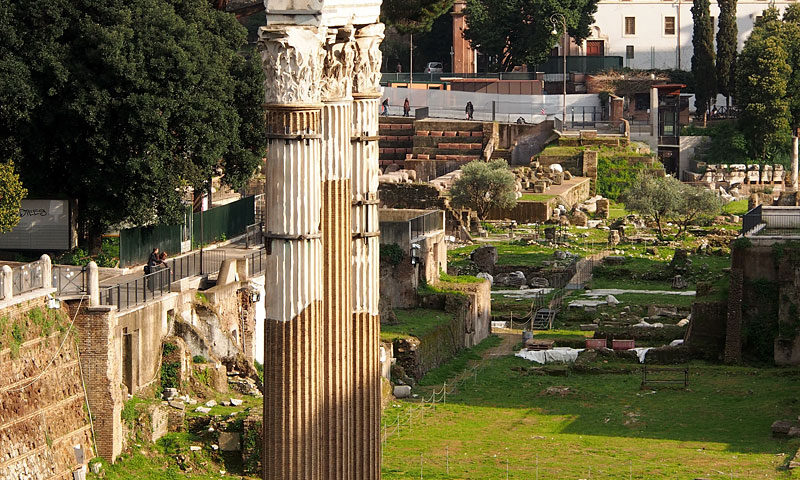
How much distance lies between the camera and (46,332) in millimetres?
28875

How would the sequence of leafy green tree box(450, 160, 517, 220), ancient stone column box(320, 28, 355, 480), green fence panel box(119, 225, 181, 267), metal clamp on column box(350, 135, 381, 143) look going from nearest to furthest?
1. ancient stone column box(320, 28, 355, 480)
2. metal clamp on column box(350, 135, 381, 143)
3. green fence panel box(119, 225, 181, 267)
4. leafy green tree box(450, 160, 517, 220)

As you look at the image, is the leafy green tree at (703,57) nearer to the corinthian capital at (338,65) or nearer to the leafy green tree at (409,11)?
the leafy green tree at (409,11)

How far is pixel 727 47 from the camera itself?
9281 centimetres

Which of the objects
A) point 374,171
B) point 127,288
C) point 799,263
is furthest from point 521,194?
point 374,171

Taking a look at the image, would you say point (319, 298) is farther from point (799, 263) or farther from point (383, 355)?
point (799, 263)

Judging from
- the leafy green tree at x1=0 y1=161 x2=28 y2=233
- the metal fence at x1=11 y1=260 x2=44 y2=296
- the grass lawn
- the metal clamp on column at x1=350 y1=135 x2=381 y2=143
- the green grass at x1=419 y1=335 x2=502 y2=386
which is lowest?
the grass lawn

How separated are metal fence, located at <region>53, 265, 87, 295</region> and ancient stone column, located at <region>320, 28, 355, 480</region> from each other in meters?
12.9

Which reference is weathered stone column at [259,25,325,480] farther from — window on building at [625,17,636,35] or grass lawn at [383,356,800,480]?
window on building at [625,17,636,35]

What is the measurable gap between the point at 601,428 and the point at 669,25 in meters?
72.7

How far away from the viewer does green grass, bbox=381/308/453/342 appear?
139 ft

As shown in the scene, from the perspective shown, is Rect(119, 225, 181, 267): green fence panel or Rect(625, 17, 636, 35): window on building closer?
Rect(119, 225, 181, 267): green fence panel

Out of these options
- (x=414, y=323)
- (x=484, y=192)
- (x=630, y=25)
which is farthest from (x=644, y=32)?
(x=414, y=323)

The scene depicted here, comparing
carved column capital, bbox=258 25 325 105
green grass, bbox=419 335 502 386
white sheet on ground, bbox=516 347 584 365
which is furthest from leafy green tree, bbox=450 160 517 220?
carved column capital, bbox=258 25 325 105

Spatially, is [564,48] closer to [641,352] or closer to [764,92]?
[764,92]
